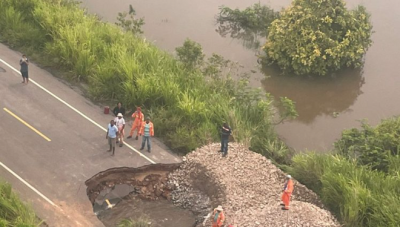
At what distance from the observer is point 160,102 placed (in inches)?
792

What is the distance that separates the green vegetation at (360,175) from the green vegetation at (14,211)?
9.02 m

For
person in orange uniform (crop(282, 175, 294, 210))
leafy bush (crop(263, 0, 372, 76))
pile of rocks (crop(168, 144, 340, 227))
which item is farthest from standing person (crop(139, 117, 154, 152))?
leafy bush (crop(263, 0, 372, 76))

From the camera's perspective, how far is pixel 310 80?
83.1ft

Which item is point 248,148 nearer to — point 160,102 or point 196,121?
point 196,121

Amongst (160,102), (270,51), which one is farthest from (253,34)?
(160,102)

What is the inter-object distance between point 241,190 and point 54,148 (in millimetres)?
6967

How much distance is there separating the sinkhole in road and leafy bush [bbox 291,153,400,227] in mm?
4386

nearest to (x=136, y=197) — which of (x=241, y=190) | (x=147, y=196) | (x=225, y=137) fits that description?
(x=147, y=196)

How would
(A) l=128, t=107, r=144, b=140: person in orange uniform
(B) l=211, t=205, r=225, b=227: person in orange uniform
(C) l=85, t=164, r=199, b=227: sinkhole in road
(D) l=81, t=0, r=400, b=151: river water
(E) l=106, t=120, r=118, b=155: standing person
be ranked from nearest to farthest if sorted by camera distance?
(B) l=211, t=205, r=225, b=227: person in orange uniform → (C) l=85, t=164, r=199, b=227: sinkhole in road → (E) l=106, t=120, r=118, b=155: standing person → (A) l=128, t=107, r=144, b=140: person in orange uniform → (D) l=81, t=0, r=400, b=151: river water

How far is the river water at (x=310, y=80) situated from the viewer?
22.8 metres

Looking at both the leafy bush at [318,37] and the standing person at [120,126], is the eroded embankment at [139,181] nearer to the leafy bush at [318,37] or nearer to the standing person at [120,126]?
the standing person at [120,126]

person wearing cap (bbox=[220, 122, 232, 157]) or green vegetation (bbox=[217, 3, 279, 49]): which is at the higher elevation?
green vegetation (bbox=[217, 3, 279, 49])

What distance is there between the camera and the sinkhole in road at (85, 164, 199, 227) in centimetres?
1567

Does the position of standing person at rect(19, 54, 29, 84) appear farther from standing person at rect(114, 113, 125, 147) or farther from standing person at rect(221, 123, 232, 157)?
standing person at rect(221, 123, 232, 157)
